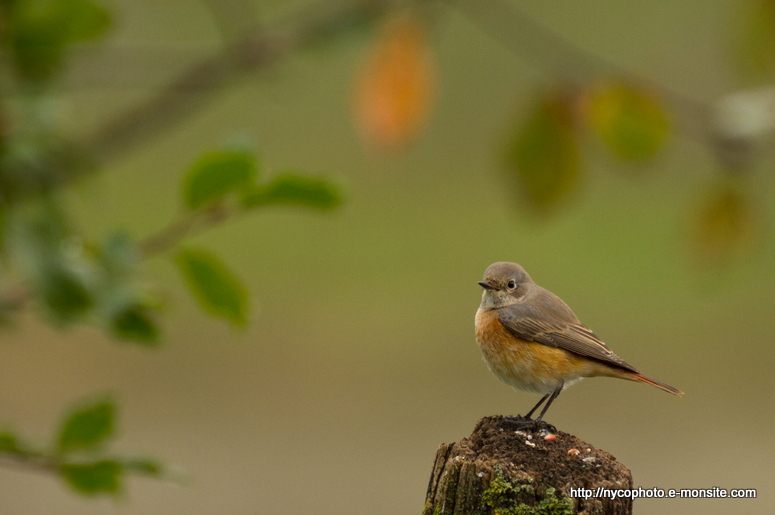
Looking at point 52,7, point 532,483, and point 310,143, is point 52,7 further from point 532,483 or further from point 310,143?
point 310,143

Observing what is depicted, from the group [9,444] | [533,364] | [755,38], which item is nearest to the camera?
[9,444]

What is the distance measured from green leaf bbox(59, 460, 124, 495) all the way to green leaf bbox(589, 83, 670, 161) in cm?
143

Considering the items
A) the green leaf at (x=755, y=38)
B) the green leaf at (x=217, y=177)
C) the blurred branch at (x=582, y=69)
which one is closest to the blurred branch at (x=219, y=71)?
the blurred branch at (x=582, y=69)

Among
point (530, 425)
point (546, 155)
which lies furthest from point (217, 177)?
point (530, 425)

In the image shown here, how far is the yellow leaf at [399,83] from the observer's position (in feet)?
8.55

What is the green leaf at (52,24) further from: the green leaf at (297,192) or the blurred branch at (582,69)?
the blurred branch at (582,69)

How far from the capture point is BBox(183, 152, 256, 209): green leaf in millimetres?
2078

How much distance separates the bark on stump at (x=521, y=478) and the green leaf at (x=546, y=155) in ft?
2.44

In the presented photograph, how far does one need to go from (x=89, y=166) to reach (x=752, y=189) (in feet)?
5.98

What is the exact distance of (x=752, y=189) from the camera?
255cm

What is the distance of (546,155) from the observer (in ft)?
8.11

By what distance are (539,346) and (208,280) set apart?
2.30 metres

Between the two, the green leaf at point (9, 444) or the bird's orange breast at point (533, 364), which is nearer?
the green leaf at point (9, 444)

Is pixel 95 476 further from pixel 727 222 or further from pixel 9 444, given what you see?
pixel 727 222
